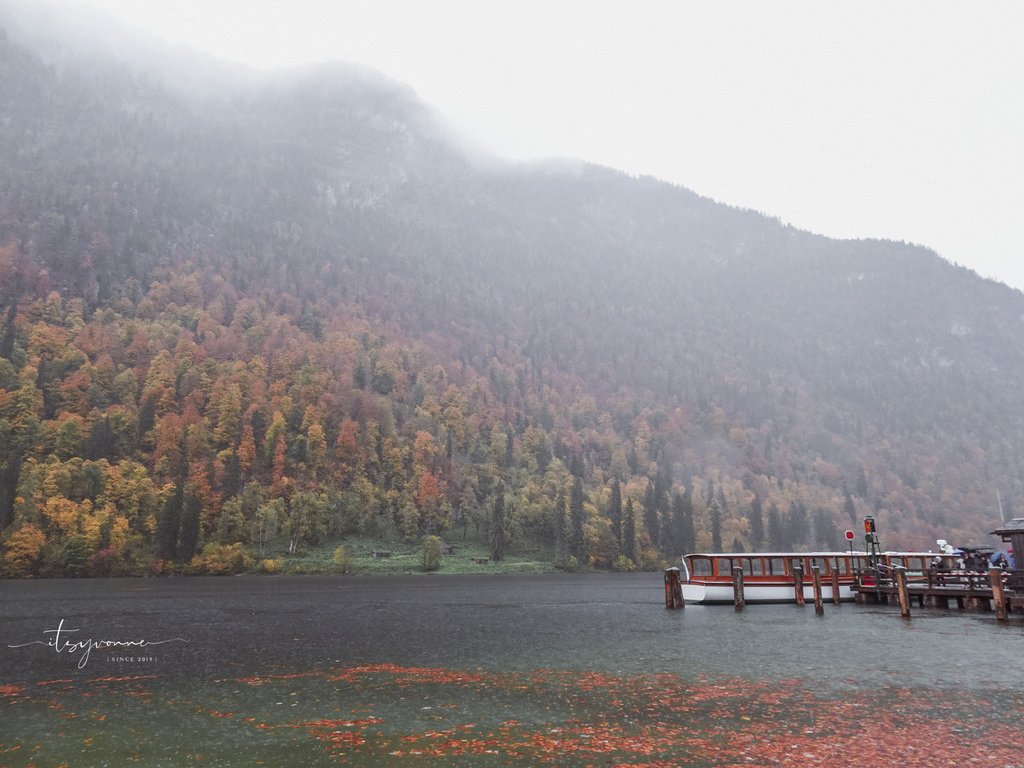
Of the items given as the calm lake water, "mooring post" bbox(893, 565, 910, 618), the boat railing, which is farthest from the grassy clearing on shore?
"mooring post" bbox(893, 565, 910, 618)

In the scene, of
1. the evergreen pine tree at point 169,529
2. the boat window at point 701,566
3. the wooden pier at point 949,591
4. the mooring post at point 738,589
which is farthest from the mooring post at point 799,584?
the evergreen pine tree at point 169,529

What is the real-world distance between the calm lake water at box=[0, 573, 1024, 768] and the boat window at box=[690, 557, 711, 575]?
1730cm

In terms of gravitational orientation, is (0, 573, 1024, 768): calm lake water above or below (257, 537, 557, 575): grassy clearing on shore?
above

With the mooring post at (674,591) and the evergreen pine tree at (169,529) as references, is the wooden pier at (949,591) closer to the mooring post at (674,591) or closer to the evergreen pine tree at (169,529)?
the mooring post at (674,591)

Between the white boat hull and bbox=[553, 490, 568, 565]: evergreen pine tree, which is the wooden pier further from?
bbox=[553, 490, 568, 565]: evergreen pine tree

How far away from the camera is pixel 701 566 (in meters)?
72.5

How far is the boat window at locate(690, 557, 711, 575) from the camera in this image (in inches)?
2824

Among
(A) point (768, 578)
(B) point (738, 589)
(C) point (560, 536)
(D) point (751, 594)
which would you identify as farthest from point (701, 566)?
(C) point (560, 536)

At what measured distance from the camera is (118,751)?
63.9 feet

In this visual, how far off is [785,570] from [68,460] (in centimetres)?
17847

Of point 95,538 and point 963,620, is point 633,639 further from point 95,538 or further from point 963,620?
point 95,538

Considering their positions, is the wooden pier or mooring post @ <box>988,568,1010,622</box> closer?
mooring post @ <box>988,568,1010,622</box>

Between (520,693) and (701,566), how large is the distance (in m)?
50.5

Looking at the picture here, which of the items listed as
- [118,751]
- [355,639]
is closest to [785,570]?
[355,639]
